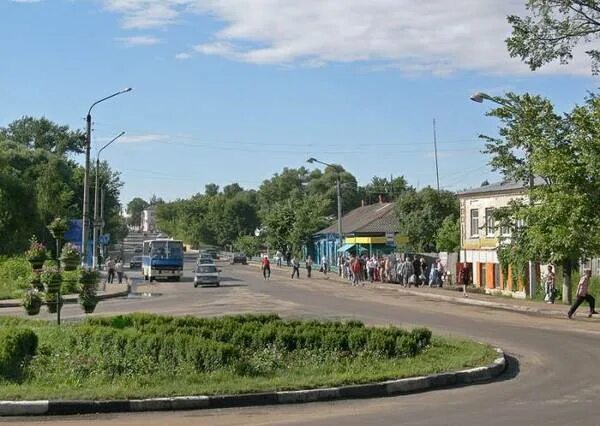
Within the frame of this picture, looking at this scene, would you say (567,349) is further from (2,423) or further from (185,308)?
(185,308)

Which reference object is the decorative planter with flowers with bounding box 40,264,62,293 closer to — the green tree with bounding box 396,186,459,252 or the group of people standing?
the group of people standing

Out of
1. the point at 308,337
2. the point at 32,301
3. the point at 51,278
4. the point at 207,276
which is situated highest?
the point at 51,278

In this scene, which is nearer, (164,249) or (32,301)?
(32,301)

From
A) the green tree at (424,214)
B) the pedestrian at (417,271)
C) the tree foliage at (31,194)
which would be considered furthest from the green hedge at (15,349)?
the green tree at (424,214)

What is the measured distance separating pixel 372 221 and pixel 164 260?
26.0m

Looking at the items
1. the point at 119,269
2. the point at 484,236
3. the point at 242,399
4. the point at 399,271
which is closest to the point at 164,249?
the point at 119,269

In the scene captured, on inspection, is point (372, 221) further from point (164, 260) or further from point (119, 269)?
point (119, 269)

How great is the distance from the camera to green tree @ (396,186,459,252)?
65.1m

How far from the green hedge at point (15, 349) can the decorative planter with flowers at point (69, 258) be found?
610 cm

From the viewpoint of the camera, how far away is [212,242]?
158 m

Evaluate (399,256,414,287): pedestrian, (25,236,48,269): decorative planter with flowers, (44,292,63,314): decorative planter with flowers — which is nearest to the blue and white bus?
(399,256,414,287): pedestrian

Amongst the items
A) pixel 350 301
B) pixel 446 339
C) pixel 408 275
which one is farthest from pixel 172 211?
pixel 446 339

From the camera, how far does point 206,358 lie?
12.9 m

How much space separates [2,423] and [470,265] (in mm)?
41590
